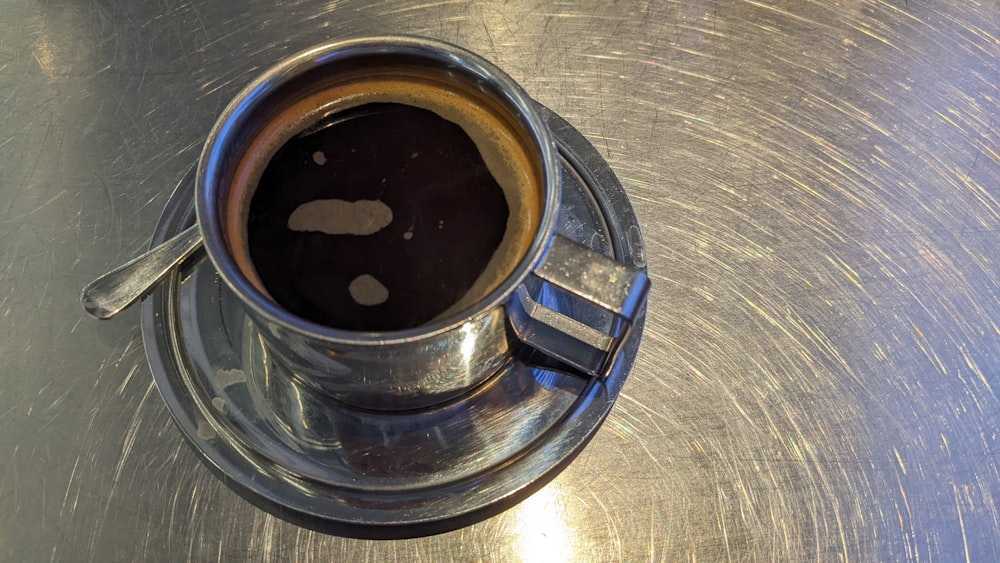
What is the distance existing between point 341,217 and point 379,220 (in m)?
0.03

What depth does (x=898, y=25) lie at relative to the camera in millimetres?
983

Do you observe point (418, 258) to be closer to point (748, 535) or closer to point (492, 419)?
point (492, 419)

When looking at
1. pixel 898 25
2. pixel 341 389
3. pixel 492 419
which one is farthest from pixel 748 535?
pixel 898 25

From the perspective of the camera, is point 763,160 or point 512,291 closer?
point 512,291

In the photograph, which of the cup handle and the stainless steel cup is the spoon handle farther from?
the cup handle

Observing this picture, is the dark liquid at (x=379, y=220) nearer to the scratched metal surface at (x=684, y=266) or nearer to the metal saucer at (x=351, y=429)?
the metal saucer at (x=351, y=429)

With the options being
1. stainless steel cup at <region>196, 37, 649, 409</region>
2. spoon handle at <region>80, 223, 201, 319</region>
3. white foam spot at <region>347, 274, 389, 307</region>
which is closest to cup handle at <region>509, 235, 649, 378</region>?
stainless steel cup at <region>196, 37, 649, 409</region>

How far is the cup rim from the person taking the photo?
0.56m

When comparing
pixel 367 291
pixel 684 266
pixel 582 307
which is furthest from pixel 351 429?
pixel 684 266

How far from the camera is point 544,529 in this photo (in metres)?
0.74

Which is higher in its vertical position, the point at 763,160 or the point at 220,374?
the point at 763,160

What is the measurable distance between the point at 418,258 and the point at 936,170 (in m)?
0.64

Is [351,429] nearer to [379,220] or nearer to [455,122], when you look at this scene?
[379,220]

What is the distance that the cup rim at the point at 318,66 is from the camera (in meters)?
0.56
